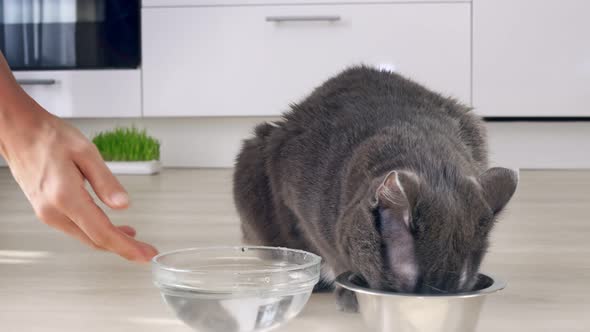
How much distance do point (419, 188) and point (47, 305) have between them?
25.5 inches

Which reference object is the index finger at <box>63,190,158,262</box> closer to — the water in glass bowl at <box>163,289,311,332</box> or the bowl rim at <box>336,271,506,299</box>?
the water in glass bowl at <box>163,289,311,332</box>

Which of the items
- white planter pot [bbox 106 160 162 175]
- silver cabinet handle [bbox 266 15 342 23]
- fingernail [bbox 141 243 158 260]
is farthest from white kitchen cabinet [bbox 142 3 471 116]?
fingernail [bbox 141 243 158 260]

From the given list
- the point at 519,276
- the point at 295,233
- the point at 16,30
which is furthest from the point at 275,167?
the point at 16,30

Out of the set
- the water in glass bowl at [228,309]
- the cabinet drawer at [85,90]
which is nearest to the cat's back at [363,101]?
the water in glass bowl at [228,309]

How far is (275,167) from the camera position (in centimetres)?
139

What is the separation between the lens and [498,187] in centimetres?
97

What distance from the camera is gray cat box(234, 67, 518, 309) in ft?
2.97

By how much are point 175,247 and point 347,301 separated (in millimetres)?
568

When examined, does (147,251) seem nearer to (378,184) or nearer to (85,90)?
(378,184)

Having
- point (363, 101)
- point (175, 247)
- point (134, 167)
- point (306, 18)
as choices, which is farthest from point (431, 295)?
point (134, 167)

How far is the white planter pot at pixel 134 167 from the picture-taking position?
10.4ft

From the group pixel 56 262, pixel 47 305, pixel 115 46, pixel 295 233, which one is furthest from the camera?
pixel 115 46

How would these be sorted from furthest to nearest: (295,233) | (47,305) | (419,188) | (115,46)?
(115,46) < (295,233) < (47,305) < (419,188)

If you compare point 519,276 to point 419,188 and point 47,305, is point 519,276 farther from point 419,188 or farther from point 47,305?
point 47,305
